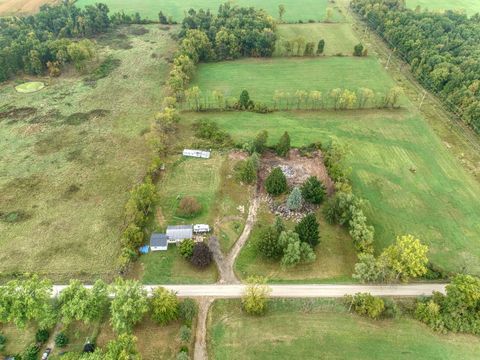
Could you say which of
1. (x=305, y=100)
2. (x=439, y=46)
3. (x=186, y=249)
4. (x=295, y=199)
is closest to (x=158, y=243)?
(x=186, y=249)

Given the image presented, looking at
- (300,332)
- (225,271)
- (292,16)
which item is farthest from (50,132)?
(292,16)

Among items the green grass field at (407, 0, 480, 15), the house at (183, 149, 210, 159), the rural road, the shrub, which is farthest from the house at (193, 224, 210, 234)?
the green grass field at (407, 0, 480, 15)

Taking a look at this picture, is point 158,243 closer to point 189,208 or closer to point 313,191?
point 189,208

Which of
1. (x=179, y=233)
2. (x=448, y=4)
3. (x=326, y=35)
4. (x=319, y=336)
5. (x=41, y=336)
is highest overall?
(x=448, y=4)

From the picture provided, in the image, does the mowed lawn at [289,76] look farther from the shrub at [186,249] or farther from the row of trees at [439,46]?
the shrub at [186,249]

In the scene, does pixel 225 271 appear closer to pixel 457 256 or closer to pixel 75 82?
pixel 457 256

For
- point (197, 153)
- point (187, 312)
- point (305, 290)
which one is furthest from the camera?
point (197, 153)

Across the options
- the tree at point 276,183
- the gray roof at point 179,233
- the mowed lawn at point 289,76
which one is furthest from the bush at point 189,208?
the mowed lawn at point 289,76

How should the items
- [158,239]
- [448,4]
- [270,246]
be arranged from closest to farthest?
[270,246] < [158,239] < [448,4]
